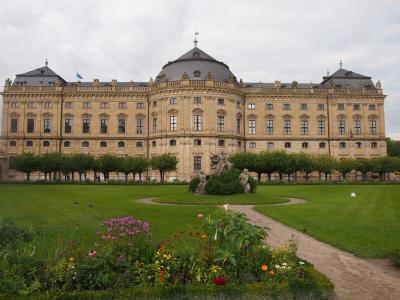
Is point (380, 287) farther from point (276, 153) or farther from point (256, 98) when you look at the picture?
point (256, 98)

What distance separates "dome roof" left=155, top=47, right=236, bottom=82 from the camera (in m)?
67.9

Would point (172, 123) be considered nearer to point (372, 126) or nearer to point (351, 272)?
point (372, 126)

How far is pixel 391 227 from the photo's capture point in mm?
16141

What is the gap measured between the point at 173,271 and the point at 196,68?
62705mm

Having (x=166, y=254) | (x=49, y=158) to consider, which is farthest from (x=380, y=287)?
(x=49, y=158)

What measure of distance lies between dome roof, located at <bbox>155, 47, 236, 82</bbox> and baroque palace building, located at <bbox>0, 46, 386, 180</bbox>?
20 centimetres

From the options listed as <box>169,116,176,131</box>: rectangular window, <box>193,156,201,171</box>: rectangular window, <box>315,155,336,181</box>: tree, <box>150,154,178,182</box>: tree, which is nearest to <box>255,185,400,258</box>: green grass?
<box>150,154,178,182</box>: tree

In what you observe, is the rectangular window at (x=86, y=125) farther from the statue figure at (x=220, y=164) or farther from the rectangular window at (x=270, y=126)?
the statue figure at (x=220, y=164)

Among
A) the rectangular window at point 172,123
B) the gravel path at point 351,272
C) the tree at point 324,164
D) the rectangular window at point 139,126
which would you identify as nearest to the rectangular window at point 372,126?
the tree at point 324,164

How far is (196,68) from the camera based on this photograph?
68125 millimetres

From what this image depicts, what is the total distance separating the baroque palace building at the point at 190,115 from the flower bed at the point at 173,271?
189 ft

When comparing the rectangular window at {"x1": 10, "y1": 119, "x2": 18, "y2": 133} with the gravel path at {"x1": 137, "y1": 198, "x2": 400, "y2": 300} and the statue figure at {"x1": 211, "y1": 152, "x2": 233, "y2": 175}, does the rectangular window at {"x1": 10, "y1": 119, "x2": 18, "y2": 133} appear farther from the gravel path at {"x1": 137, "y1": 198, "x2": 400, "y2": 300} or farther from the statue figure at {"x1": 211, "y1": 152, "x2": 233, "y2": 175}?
the gravel path at {"x1": 137, "y1": 198, "x2": 400, "y2": 300}

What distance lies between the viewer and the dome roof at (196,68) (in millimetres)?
67938

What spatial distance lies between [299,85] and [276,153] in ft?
84.7
